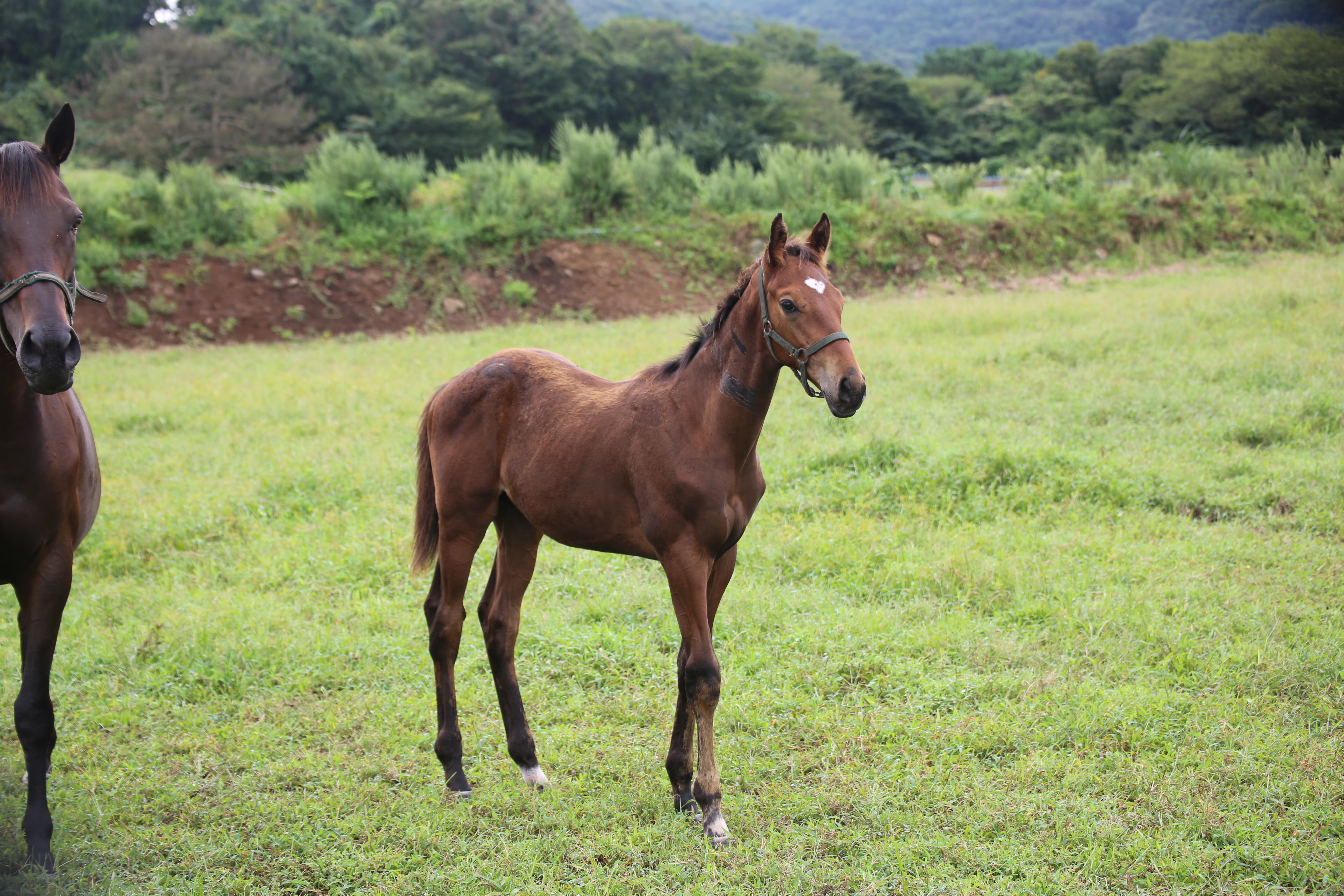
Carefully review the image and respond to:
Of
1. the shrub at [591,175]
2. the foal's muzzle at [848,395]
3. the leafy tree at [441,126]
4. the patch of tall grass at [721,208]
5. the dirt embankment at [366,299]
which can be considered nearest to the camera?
the foal's muzzle at [848,395]

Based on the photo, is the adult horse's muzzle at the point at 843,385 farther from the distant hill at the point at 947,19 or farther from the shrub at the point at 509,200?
the shrub at the point at 509,200

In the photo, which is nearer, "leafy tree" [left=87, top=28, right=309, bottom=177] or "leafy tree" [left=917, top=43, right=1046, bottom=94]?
"leafy tree" [left=87, top=28, right=309, bottom=177]

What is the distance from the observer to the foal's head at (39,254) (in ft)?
8.92

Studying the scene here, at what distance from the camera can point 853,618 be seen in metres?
4.78

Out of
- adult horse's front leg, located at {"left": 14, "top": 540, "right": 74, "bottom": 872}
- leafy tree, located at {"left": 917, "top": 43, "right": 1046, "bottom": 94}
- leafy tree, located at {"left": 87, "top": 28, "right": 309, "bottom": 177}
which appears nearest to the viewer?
adult horse's front leg, located at {"left": 14, "top": 540, "right": 74, "bottom": 872}

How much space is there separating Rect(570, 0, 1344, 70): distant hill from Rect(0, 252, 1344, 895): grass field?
3433 mm

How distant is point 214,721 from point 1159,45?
122ft

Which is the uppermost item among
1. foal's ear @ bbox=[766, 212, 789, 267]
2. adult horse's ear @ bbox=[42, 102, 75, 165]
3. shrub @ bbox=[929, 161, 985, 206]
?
shrub @ bbox=[929, 161, 985, 206]

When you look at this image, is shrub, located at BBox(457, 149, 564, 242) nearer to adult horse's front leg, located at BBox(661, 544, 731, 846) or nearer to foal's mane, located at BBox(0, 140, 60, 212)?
foal's mane, located at BBox(0, 140, 60, 212)

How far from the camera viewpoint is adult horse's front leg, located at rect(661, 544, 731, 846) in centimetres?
319

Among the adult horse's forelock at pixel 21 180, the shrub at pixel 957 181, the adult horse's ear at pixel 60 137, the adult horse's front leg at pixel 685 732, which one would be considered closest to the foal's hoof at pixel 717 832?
A: the adult horse's front leg at pixel 685 732

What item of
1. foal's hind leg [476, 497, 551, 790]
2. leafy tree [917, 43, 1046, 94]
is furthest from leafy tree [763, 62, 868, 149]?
foal's hind leg [476, 497, 551, 790]

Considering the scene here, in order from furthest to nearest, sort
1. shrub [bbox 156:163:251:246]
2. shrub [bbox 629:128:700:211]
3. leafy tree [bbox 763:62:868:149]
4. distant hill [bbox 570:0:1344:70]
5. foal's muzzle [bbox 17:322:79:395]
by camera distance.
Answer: leafy tree [bbox 763:62:868:149], distant hill [bbox 570:0:1344:70], shrub [bbox 629:128:700:211], shrub [bbox 156:163:251:246], foal's muzzle [bbox 17:322:79:395]

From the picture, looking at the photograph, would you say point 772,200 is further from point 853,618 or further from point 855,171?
point 853,618
